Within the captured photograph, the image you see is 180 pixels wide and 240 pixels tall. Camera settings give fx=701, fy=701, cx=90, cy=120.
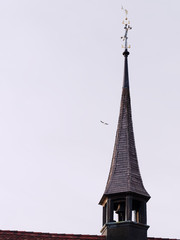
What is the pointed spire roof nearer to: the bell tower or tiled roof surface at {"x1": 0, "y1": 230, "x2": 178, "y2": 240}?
the bell tower

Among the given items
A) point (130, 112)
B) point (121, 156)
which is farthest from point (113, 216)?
point (130, 112)

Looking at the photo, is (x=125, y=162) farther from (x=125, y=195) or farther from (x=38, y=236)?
(x=38, y=236)

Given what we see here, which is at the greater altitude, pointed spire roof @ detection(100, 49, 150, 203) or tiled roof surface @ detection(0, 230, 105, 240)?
pointed spire roof @ detection(100, 49, 150, 203)

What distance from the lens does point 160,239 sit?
2762 centimetres

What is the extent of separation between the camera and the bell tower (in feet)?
89.7

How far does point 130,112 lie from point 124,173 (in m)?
3.53

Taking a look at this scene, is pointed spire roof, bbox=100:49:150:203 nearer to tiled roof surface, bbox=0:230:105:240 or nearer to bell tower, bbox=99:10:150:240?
bell tower, bbox=99:10:150:240

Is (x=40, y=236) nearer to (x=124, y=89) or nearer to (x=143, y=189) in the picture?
(x=143, y=189)

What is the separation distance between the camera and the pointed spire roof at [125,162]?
2812 cm

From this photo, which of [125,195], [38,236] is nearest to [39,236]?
[38,236]

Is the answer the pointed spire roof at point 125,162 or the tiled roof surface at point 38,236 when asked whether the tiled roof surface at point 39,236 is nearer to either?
the tiled roof surface at point 38,236

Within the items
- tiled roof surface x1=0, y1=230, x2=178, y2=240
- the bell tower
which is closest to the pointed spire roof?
the bell tower

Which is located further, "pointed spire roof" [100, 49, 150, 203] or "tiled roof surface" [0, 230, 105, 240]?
"pointed spire roof" [100, 49, 150, 203]

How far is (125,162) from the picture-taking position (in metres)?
29.0
